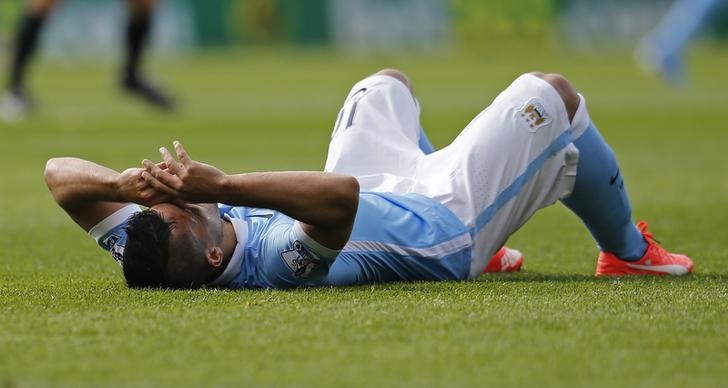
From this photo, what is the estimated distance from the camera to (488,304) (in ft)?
12.7

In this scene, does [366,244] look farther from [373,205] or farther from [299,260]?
A: [299,260]

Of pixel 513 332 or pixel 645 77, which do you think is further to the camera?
pixel 645 77

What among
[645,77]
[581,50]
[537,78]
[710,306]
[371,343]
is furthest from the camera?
[581,50]

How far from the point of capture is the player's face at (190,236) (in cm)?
398

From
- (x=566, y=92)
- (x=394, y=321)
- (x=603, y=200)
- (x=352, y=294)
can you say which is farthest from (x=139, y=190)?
(x=603, y=200)

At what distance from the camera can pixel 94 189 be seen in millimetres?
4125

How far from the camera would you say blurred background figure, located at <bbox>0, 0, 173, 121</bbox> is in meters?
12.5

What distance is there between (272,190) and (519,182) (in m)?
0.90

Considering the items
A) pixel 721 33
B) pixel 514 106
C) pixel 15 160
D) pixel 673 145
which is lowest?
pixel 721 33

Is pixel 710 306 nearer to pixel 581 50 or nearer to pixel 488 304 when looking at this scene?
pixel 488 304

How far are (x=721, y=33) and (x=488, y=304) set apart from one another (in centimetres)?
2754

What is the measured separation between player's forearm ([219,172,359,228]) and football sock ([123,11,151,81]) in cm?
915

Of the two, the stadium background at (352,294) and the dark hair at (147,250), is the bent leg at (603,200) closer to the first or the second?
the stadium background at (352,294)

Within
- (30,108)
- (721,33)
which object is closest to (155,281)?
(30,108)
